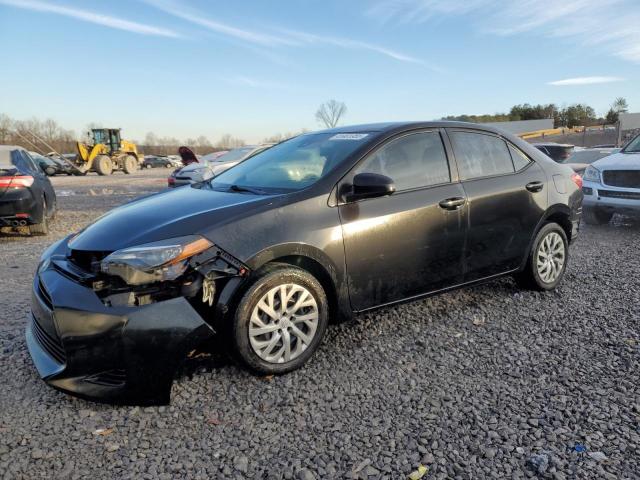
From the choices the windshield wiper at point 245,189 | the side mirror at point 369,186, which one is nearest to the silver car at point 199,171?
the windshield wiper at point 245,189

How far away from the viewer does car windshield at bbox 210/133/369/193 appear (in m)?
3.36

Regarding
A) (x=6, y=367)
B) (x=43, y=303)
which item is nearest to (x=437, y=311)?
(x=43, y=303)

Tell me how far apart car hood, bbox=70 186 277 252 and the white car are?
667 centimetres

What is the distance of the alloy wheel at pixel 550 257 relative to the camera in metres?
4.32

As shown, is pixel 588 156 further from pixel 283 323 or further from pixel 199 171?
pixel 283 323

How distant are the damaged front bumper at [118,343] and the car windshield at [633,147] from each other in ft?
28.1

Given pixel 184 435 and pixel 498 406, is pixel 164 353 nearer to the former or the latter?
pixel 184 435

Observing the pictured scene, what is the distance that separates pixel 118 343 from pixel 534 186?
11.7 feet

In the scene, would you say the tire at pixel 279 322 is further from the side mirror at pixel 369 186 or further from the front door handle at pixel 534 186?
the front door handle at pixel 534 186

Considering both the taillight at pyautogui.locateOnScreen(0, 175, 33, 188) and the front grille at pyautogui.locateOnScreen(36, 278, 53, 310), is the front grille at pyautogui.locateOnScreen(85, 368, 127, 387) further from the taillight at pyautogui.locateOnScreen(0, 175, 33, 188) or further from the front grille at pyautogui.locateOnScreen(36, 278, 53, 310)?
the taillight at pyautogui.locateOnScreen(0, 175, 33, 188)

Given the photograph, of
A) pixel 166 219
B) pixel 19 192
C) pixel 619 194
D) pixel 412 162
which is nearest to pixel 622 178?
pixel 619 194

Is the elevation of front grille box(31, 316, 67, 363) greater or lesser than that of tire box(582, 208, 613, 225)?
greater

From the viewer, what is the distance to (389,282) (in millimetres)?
3314

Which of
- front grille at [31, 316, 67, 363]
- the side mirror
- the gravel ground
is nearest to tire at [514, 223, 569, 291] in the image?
the gravel ground
